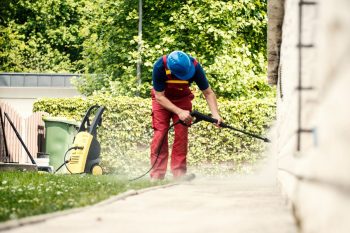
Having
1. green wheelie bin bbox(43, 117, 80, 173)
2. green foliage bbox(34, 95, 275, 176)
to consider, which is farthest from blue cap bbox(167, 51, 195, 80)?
green wheelie bin bbox(43, 117, 80, 173)

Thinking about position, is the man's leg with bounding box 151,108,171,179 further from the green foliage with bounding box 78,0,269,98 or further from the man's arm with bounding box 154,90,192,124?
the green foliage with bounding box 78,0,269,98

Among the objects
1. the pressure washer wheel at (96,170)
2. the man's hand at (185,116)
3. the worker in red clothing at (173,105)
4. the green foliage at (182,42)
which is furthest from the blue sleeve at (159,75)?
the green foliage at (182,42)

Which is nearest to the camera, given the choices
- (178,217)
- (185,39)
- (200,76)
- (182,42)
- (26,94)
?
(178,217)

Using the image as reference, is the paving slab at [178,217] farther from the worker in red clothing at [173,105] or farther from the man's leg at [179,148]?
the man's leg at [179,148]

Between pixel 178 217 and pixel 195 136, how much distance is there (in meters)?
12.9

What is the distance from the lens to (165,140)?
948 cm

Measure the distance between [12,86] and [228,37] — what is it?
1690 cm

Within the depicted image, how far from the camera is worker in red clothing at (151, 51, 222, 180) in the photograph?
898 centimetres

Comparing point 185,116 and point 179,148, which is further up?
point 185,116

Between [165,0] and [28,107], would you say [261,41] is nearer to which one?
[165,0]

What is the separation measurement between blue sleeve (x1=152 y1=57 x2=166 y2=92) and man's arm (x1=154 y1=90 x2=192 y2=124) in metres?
0.08

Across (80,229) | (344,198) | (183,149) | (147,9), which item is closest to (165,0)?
(147,9)

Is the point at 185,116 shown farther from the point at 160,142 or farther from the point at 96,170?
the point at 96,170

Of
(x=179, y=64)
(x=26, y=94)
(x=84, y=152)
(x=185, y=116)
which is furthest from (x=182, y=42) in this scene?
(x=26, y=94)
